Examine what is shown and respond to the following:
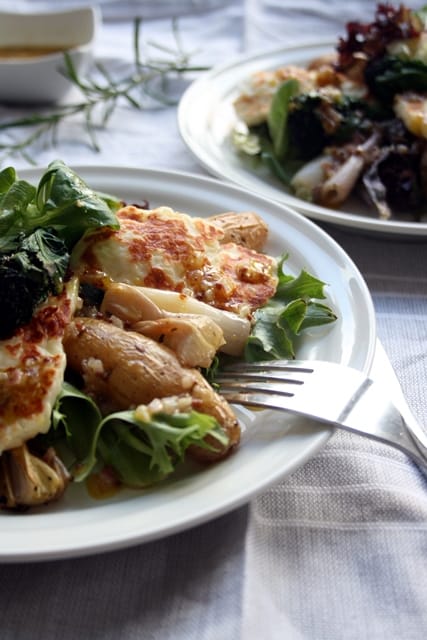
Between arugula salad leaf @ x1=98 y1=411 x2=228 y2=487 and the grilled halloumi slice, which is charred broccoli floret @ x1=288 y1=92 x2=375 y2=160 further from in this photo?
arugula salad leaf @ x1=98 y1=411 x2=228 y2=487

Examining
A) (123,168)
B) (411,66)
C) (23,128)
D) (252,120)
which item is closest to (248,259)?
(123,168)

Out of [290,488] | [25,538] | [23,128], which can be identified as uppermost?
[25,538]

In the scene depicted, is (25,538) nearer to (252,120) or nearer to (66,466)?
(66,466)

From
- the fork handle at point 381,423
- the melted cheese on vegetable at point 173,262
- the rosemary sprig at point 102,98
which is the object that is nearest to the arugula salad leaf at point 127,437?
the fork handle at point 381,423

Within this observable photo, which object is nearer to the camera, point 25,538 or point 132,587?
point 25,538

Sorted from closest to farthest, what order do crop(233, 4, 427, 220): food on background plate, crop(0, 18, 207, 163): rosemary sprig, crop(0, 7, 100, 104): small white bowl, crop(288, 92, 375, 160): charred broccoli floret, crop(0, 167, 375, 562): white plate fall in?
crop(0, 167, 375, 562): white plate → crop(233, 4, 427, 220): food on background plate → crop(288, 92, 375, 160): charred broccoli floret → crop(0, 18, 207, 163): rosemary sprig → crop(0, 7, 100, 104): small white bowl

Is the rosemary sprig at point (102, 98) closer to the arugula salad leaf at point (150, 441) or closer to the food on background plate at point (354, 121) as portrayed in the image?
the food on background plate at point (354, 121)

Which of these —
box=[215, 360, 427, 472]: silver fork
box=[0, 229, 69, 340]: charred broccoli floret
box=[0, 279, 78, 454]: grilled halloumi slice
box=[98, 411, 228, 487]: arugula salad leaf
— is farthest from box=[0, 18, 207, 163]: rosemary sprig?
box=[98, 411, 228, 487]: arugula salad leaf
